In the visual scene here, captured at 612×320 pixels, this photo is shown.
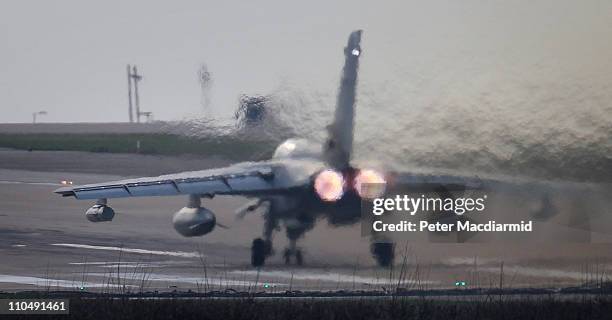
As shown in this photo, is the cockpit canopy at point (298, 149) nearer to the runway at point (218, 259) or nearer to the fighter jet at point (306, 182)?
the fighter jet at point (306, 182)

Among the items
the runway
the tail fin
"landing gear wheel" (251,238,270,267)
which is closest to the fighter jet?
the tail fin

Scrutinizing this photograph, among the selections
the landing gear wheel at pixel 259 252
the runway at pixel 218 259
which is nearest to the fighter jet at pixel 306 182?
the landing gear wheel at pixel 259 252

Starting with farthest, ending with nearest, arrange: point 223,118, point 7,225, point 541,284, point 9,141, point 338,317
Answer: point 9,141 → point 7,225 → point 223,118 → point 541,284 → point 338,317

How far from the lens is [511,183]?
27219mm

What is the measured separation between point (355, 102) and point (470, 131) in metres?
2.69

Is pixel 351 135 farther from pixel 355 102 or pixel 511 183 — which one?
pixel 511 183

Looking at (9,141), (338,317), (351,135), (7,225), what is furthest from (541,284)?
(9,141)

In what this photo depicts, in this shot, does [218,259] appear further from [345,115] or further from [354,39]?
[354,39]

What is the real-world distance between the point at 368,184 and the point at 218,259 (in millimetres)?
5679

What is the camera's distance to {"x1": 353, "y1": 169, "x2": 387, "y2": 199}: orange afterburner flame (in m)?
26.1

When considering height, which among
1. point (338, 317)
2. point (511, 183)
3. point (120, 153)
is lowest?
point (338, 317)

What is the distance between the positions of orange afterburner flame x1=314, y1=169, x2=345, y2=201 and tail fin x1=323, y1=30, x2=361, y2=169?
236 millimetres

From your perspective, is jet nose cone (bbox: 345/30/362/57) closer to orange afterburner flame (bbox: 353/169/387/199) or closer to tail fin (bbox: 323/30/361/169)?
tail fin (bbox: 323/30/361/169)

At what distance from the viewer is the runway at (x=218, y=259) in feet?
82.5
